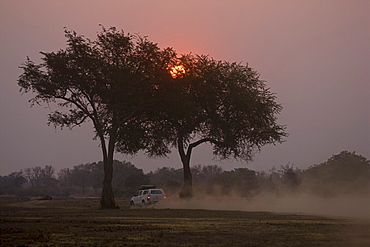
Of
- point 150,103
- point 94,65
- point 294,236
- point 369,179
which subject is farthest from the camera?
point 369,179

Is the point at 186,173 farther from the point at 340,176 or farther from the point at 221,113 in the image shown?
the point at 340,176

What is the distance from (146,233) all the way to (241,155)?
40.2 meters

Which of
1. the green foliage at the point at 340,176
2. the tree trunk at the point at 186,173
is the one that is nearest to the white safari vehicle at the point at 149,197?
the tree trunk at the point at 186,173

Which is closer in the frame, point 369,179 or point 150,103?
point 150,103

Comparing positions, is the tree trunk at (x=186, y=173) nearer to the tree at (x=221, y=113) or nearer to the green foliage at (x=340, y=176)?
the tree at (x=221, y=113)

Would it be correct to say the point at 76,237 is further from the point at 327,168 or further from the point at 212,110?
the point at 327,168

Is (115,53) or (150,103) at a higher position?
(115,53)

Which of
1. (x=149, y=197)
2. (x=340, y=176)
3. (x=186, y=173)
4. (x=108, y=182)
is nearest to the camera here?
(x=108, y=182)

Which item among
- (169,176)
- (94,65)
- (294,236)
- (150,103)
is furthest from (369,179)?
(169,176)

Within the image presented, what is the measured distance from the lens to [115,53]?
4444cm

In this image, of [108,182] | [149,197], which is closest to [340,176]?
[149,197]

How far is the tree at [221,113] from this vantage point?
5103cm

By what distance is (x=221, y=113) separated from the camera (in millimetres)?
53344

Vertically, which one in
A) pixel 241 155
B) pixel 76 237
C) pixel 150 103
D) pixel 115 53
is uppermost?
pixel 115 53
